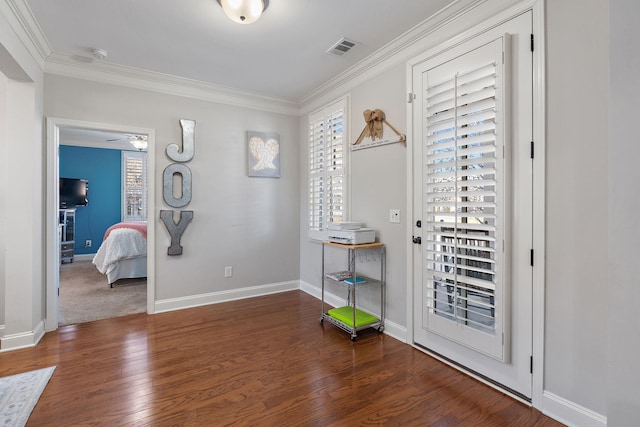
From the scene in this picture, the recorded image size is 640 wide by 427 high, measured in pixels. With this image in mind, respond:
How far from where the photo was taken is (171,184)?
3547 mm

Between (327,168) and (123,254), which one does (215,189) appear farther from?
(123,254)

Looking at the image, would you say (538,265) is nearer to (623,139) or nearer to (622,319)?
(622,319)

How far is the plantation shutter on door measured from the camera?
2.01 m

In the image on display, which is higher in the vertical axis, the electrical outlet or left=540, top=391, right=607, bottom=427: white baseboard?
the electrical outlet

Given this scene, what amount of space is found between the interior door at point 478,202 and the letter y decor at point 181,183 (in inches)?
99.4

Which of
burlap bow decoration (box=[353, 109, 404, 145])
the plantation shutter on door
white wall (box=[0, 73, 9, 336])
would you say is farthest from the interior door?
white wall (box=[0, 73, 9, 336])

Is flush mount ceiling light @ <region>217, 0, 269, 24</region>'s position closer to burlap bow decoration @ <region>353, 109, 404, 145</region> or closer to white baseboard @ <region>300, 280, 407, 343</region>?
burlap bow decoration @ <region>353, 109, 404, 145</region>

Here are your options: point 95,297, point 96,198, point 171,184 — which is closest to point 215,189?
point 171,184

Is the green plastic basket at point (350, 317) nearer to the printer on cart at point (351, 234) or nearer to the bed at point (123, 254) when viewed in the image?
the printer on cart at point (351, 234)

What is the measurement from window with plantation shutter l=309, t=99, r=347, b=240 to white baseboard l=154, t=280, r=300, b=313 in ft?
2.76

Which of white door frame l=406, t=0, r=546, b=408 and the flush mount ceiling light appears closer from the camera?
white door frame l=406, t=0, r=546, b=408

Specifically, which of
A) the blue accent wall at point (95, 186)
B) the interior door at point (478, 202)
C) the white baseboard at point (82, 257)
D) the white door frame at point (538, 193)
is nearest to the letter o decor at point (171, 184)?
the interior door at point (478, 202)

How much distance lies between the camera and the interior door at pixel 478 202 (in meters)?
1.92

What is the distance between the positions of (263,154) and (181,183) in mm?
1081
